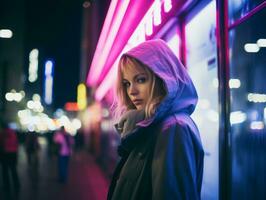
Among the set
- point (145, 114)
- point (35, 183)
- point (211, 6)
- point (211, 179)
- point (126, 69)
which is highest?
point (211, 6)

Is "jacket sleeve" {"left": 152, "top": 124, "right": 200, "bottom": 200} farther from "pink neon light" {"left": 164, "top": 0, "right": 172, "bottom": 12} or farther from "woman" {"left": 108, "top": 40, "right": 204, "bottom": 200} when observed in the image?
"pink neon light" {"left": 164, "top": 0, "right": 172, "bottom": 12}

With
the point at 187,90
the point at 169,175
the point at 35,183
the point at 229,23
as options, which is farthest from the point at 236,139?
the point at 35,183

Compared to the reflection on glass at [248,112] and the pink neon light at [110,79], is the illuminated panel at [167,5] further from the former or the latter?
the pink neon light at [110,79]

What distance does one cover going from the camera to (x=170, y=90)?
1957 millimetres

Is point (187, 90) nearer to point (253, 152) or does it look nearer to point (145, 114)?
point (145, 114)

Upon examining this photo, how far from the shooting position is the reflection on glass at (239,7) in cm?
296

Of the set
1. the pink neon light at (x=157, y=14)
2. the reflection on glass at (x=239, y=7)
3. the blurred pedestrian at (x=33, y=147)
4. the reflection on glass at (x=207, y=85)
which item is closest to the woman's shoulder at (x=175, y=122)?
the reflection on glass at (x=239, y=7)

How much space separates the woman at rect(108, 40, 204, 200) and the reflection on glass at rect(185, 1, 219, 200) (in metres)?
1.72

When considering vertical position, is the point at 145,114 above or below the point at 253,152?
above

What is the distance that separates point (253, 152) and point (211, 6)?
5.23 ft

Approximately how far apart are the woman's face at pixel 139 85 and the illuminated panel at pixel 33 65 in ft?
165

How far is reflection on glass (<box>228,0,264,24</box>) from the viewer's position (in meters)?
2.96

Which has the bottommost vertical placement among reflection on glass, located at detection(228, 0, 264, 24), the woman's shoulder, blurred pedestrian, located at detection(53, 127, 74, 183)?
blurred pedestrian, located at detection(53, 127, 74, 183)

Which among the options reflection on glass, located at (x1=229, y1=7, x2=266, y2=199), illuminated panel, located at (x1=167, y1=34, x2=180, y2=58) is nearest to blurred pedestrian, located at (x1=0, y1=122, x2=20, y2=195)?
illuminated panel, located at (x1=167, y1=34, x2=180, y2=58)
